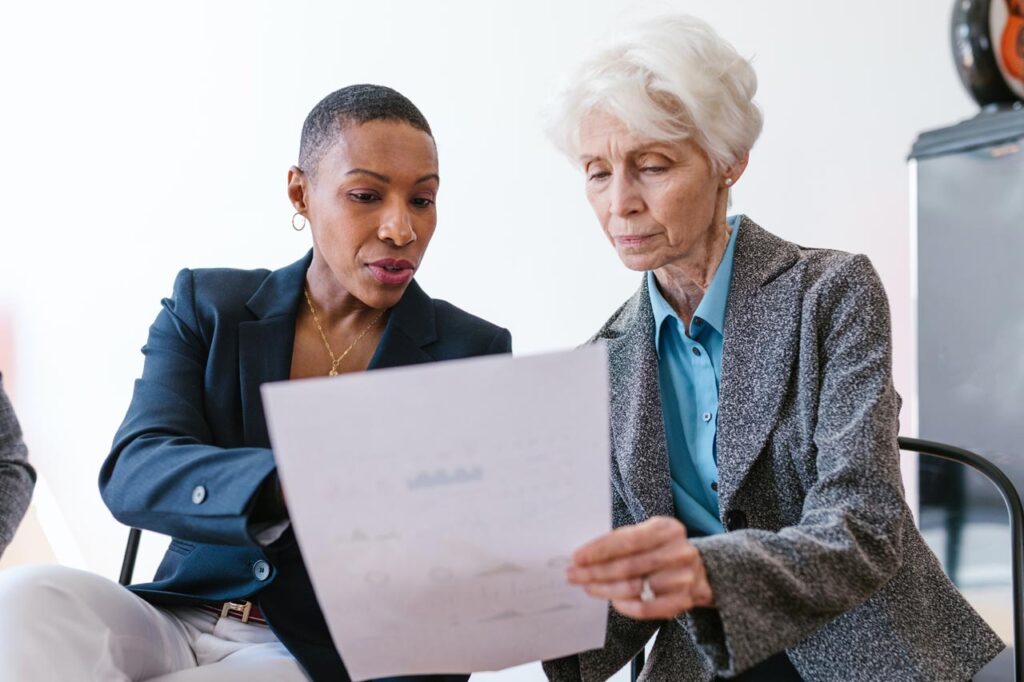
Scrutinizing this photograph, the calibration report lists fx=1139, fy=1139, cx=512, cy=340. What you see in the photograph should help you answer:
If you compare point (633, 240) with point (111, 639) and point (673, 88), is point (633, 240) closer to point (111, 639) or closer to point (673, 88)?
point (673, 88)

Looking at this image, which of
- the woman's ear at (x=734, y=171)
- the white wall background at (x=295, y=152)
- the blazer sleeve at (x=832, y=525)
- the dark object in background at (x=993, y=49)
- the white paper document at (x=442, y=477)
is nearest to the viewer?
the white paper document at (x=442, y=477)

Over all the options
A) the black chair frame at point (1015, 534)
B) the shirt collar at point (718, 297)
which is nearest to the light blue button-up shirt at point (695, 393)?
the shirt collar at point (718, 297)

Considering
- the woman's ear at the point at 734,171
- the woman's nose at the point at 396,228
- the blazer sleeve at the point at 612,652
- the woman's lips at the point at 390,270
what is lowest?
the blazer sleeve at the point at 612,652

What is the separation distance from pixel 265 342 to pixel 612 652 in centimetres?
54

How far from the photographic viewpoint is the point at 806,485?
1157mm

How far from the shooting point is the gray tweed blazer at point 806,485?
962 mm

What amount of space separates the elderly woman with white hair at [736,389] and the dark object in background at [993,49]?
0.65m

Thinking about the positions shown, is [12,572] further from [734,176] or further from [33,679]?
[734,176]

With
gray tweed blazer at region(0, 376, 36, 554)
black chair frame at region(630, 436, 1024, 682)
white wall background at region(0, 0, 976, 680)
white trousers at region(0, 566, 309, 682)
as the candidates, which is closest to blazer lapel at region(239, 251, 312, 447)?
white trousers at region(0, 566, 309, 682)

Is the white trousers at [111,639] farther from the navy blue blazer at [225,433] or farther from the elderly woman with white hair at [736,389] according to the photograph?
the elderly woman with white hair at [736,389]

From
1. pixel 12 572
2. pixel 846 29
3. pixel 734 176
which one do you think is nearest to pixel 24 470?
pixel 12 572

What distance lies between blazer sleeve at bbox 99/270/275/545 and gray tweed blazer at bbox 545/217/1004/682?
0.40 m

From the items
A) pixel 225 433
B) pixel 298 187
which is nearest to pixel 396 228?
pixel 298 187

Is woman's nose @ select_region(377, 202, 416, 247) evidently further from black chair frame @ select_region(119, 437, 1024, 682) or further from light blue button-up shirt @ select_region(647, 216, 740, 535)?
black chair frame @ select_region(119, 437, 1024, 682)
